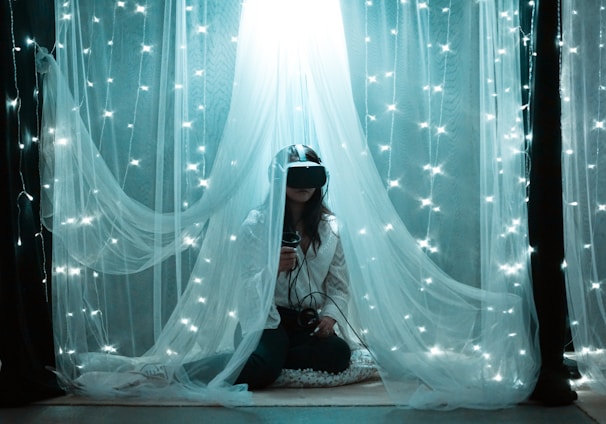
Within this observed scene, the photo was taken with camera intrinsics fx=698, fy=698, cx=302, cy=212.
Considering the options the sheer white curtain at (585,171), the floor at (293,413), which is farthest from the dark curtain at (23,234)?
the sheer white curtain at (585,171)

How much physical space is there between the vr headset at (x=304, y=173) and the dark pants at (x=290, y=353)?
0.55m

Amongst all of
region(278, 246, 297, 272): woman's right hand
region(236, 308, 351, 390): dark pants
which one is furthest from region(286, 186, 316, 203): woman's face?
region(236, 308, 351, 390): dark pants

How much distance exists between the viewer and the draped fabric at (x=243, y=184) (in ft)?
8.25

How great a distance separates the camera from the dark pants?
8.55 ft

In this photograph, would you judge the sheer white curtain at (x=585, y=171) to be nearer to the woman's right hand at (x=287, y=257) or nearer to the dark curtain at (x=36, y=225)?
the dark curtain at (x=36, y=225)

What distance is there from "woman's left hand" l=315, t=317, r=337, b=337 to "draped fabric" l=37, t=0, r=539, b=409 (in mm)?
240

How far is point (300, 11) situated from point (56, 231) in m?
1.23

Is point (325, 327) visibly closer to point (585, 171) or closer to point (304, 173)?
point (304, 173)

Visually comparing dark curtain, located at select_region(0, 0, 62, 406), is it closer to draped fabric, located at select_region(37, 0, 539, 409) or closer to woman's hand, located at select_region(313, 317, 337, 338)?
draped fabric, located at select_region(37, 0, 539, 409)

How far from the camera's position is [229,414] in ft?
7.54

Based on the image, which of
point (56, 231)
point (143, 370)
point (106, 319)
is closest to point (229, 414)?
point (143, 370)

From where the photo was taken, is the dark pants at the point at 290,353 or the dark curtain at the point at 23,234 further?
the dark pants at the point at 290,353

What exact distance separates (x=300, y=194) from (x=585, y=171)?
3.83 feet

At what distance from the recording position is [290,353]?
2.79 m
